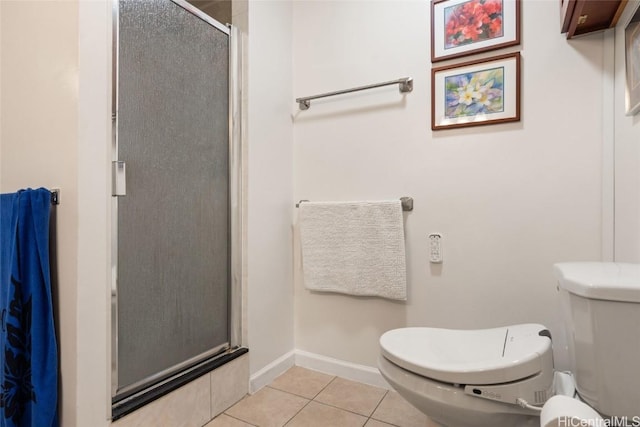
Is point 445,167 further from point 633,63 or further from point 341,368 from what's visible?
point 341,368

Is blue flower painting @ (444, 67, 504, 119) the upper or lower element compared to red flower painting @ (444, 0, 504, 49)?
lower

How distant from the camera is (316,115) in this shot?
1861 mm

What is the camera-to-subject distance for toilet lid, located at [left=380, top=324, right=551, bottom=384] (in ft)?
3.03

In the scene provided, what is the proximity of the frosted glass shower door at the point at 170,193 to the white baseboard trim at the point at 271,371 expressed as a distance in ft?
0.83

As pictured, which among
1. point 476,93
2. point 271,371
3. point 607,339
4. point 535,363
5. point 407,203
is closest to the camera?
point 607,339

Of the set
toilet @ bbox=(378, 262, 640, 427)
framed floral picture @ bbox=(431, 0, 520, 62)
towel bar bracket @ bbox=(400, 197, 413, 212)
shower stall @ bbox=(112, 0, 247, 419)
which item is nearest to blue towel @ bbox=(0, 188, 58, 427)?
shower stall @ bbox=(112, 0, 247, 419)

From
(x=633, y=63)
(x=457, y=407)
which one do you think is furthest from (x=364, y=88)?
(x=457, y=407)

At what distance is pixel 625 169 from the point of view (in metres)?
1.15

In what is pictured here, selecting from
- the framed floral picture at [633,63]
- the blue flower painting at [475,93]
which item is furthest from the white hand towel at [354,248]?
the framed floral picture at [633,63]

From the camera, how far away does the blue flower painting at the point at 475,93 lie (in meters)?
1.43

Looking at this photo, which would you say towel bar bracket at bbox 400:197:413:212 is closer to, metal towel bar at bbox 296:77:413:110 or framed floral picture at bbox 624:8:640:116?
metal towel bar at bbox 296:77:413:110

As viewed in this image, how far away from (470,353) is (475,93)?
1.05 m

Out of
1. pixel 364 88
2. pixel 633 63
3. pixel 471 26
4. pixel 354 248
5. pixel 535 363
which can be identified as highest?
pixel 471 26

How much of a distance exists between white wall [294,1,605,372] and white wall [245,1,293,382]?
0.08 m
